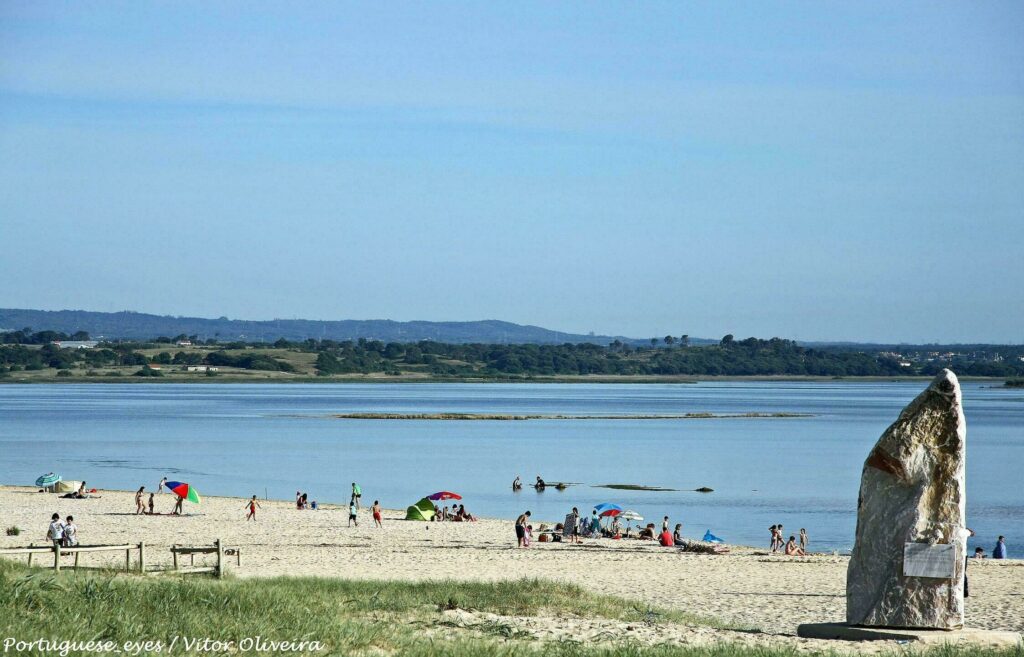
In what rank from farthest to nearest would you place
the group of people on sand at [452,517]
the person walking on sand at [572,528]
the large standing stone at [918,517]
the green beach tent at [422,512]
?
the group of people on sand at [452,517]
the green beach tent at [422,512]
the person walking on sand at [572,528]
the large standing stone at [918,517]

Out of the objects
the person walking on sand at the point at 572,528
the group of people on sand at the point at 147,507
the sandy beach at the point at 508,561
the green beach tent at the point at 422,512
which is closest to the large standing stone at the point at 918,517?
the sandy beach at the point at 508,561

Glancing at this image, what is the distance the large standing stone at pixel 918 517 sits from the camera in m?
15.0

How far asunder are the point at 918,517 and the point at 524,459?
56658 millimetres

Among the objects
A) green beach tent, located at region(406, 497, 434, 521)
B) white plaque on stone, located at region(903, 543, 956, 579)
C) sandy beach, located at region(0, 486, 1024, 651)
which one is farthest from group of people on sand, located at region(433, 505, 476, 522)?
white plaque on stone, located at region(903, 543, 956, 579)

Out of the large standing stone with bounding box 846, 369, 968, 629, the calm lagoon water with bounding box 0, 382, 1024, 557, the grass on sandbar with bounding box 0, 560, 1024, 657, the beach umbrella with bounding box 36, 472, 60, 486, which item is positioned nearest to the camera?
the grass on sandbar with bounding box 0, 560, 1024, 657

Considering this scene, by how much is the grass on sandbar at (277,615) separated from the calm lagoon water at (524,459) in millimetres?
21674

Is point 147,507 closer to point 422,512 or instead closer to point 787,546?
point 422,512

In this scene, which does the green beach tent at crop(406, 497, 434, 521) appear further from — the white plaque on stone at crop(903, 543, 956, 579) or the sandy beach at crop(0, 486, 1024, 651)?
the white plaque on stone at crop(903, 543, 956, 579)

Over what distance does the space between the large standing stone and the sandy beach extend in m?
0.91

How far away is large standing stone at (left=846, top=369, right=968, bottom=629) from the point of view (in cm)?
1498

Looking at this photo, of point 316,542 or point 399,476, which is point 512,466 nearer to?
point 399,476

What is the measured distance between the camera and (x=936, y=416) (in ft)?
49.7

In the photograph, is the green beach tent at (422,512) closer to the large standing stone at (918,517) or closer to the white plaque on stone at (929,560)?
the large standing stone at (918,517)

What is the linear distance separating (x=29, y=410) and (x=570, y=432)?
2497 inches
